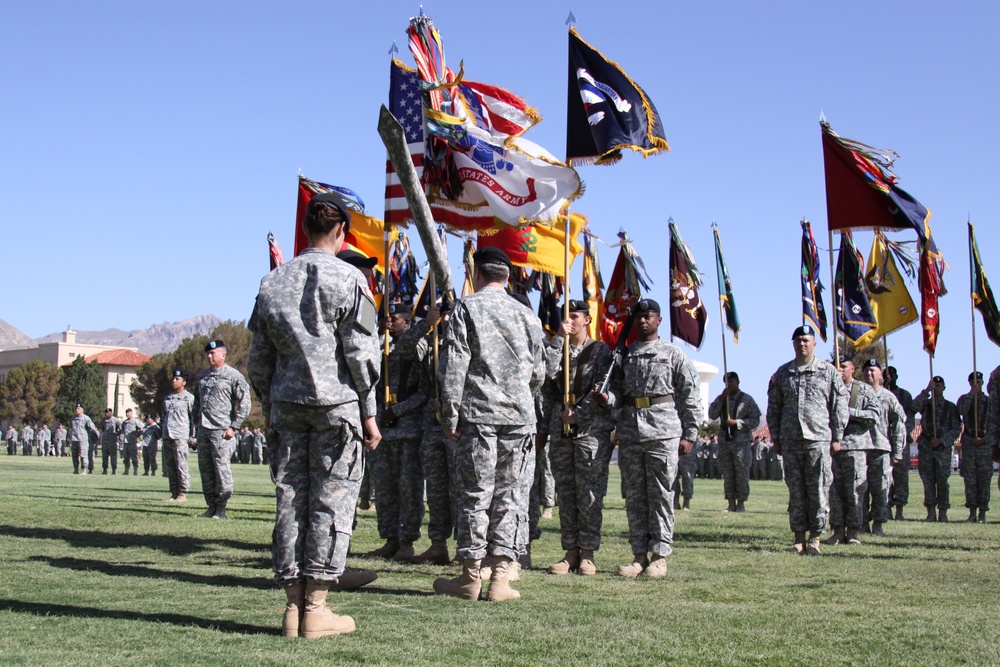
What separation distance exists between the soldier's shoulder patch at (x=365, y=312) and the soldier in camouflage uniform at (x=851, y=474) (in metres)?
6.97

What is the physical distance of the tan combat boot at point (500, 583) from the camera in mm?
6695

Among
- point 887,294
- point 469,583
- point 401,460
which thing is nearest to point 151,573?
point 401,460

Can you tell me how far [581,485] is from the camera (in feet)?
28.3

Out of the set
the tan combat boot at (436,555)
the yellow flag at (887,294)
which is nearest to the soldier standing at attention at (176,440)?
the tan combat boot at (436,555)

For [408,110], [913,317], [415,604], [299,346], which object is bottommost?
[415,604]

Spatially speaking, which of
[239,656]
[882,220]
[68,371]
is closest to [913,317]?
[882,220]

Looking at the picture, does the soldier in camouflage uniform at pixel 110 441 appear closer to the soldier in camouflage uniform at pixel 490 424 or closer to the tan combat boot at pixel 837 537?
the tan combat boot at pixel 837 537

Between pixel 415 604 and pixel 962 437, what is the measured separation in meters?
13.5

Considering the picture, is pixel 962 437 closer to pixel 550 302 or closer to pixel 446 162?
pixel 550 302

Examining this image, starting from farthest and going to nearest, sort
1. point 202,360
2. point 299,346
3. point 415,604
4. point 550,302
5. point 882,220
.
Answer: point 202,360, point 550,302, point 882,220, point 415,604, point 299,346

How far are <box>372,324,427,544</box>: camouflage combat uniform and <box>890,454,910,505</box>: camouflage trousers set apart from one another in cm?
1005

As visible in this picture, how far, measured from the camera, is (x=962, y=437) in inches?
677

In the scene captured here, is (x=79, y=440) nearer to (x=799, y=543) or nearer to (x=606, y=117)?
(x=799, y=543)

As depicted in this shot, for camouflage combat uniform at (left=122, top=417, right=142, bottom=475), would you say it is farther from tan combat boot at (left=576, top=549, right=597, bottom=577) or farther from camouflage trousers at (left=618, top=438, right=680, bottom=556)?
camouflage trousers at (left=618, top=438, right=680, bottom=556)
